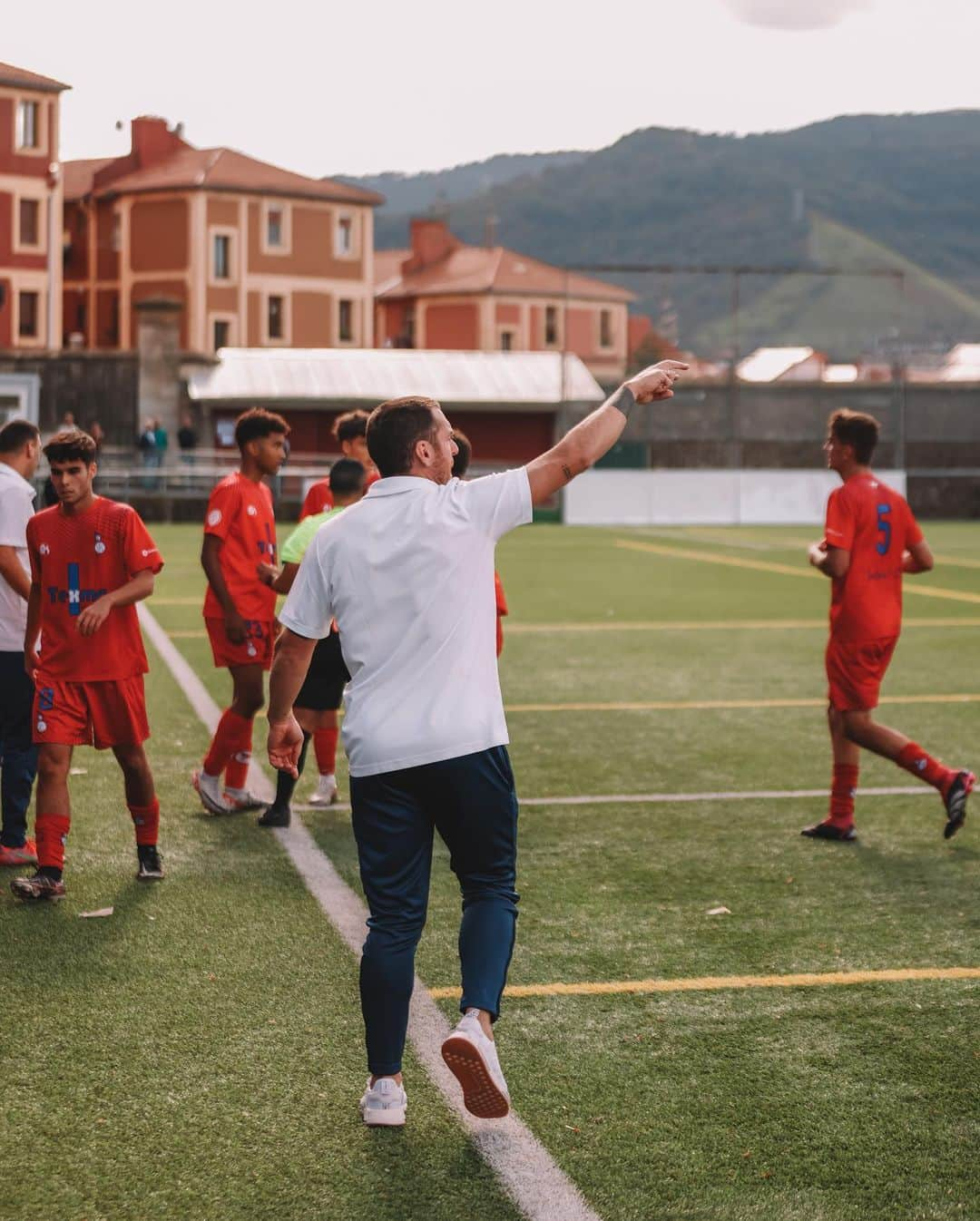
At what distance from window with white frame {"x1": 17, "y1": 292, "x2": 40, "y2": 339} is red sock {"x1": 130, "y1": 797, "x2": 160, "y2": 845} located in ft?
216

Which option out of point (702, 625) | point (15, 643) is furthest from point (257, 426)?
point (702, 625)

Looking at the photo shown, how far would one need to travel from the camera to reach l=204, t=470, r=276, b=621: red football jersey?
7941 mm

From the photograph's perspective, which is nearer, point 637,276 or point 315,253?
point 637,276

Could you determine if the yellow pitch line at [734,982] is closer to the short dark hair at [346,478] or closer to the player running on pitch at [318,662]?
the player running on pitch at [318,662]

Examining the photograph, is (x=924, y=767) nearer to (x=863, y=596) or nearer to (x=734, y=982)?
(x=863, y=596)

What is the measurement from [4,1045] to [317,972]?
1.07 m

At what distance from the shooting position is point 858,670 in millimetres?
7617

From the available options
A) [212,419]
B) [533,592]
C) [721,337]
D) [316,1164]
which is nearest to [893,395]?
[721,337]

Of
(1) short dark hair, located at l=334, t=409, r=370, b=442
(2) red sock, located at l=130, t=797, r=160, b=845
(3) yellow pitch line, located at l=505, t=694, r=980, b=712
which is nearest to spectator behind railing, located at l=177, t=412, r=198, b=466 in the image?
(3) yellow pitch line, located at l=505, t=694, r=980, b=712

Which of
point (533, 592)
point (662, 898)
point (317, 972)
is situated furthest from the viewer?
point (533, 592)

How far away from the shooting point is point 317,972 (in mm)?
5660

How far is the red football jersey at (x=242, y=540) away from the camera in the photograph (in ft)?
26.1

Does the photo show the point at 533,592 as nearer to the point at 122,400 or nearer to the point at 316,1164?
the point at 316,1164

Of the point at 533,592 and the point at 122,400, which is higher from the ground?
the point at 122,400
